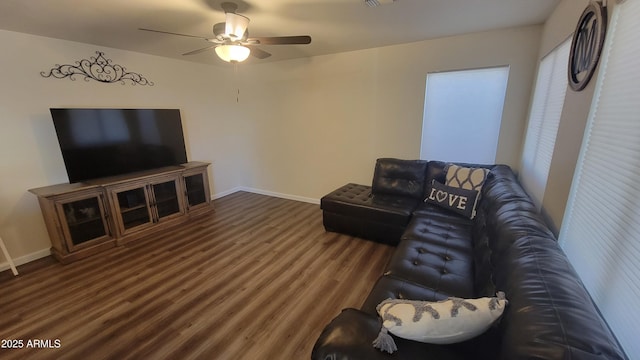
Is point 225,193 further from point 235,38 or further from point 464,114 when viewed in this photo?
point 464,114

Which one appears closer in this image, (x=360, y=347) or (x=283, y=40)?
(x=360, y=347)

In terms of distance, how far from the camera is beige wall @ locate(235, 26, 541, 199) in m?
2.83

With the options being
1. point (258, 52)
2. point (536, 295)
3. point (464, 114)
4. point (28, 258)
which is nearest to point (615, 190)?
point (536, 295)

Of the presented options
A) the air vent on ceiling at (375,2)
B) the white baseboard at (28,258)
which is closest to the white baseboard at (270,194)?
the white baseboard at (28,258)

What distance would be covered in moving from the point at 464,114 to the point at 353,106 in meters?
1.46

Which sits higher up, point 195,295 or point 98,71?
point 98,71

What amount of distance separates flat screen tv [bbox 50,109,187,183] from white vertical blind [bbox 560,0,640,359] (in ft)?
14.1

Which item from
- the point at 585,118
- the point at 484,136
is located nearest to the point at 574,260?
the point at 585,118

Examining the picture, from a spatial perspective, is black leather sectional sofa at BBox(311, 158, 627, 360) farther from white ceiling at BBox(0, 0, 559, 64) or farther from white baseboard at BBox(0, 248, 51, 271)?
white baseboard at BBox(0, 248, 51, 271)

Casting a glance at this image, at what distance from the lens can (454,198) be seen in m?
2.68

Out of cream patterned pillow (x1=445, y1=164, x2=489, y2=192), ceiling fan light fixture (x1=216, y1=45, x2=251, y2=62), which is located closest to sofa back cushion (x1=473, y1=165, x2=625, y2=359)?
cream patterned pillow (x1=445, y1=164, x2=489, y2=192)

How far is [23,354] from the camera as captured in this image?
5.40 ft

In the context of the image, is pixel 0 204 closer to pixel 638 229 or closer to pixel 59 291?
pixel 59 291

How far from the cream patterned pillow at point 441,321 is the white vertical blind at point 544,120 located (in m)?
1.47
